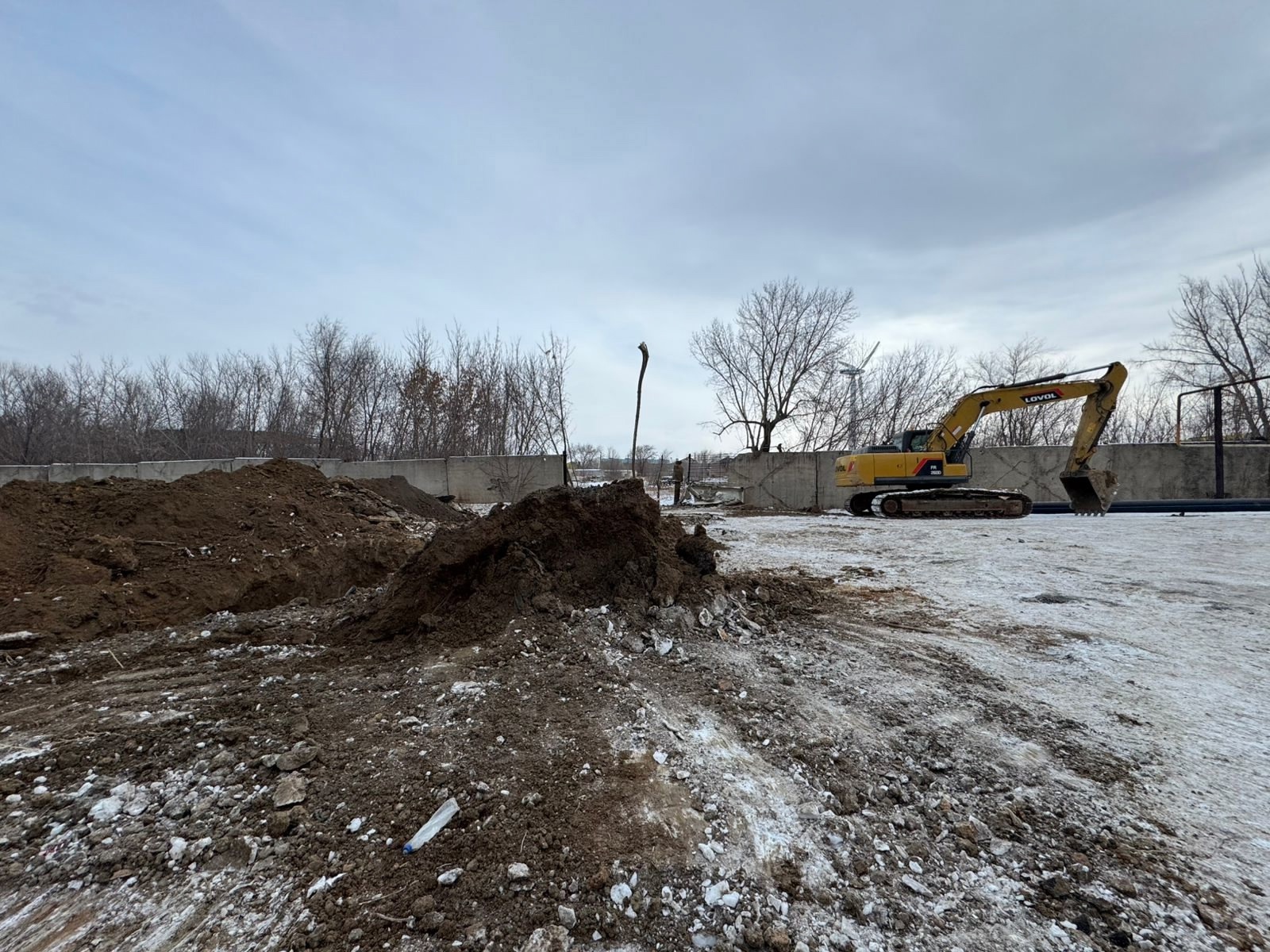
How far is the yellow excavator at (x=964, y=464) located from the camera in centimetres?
1341

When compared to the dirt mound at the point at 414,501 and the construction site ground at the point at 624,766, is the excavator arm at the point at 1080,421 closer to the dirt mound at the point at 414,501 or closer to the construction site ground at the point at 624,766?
the construction site ground at the point at 624,766

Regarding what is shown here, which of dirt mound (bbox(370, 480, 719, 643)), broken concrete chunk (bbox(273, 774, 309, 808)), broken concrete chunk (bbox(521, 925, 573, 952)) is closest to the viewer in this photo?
broken concrete chunk (bbox(521, 925, 573, 952))

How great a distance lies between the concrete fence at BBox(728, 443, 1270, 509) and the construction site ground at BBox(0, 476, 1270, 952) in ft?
44.9

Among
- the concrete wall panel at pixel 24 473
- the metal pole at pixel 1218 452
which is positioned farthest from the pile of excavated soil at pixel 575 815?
the concrete wall panel at pixel 24 473

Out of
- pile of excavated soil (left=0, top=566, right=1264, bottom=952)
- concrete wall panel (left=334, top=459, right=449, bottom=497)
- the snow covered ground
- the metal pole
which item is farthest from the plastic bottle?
the metal pole

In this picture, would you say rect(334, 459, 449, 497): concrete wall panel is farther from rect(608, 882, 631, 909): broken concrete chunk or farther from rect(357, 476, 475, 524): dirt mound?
rect(608, 882, 631, 909): broken concrete chunk

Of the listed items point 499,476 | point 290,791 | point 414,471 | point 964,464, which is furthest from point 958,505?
point 414,471

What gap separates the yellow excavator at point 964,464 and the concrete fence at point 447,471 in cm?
1022

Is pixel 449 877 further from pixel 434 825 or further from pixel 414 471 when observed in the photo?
pixel 414 471

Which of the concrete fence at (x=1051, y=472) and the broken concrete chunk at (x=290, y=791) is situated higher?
the concrete fence at (x=1051, y=472)

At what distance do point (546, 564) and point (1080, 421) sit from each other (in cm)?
1458

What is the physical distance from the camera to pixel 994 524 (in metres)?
Result: 12.2

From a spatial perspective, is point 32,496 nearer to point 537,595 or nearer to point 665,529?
point 537,595

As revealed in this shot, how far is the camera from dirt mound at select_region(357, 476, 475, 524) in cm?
1278
